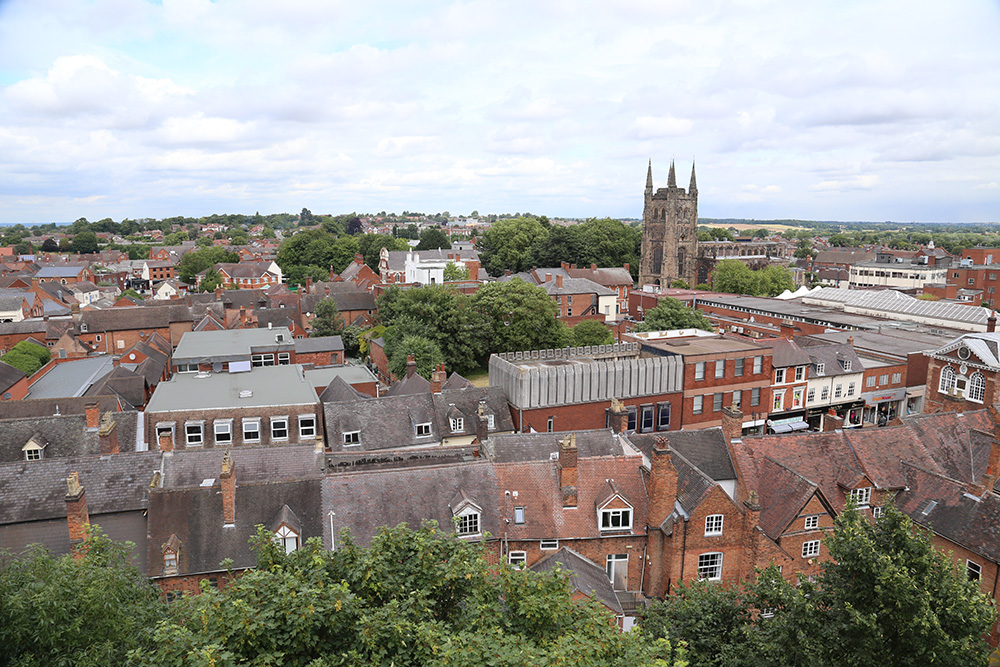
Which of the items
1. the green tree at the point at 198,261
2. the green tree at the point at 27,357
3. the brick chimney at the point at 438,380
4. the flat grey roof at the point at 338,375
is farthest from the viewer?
the green tree at the point at 198,261

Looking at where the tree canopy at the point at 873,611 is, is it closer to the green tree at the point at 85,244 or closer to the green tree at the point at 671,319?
the green tree at the point at 671,319

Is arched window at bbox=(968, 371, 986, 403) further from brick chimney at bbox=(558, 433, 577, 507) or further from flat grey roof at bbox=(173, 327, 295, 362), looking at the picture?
flat grey roof at bbox=(173, 327, 295, 362)

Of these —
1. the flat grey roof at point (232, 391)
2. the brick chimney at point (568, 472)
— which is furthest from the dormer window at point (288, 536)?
the flat grey roof at point (232, 391)

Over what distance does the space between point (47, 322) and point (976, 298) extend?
12819 centimetres

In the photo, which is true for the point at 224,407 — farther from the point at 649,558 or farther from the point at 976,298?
the point at 976,298

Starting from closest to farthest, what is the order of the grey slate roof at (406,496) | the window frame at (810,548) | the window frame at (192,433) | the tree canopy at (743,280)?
the grey slate roof at (406,496)
the window frame at (810,548)
the window frame at (192,433)
the tree canopy at (743,280)

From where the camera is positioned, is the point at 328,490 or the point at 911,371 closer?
the point at 328,490

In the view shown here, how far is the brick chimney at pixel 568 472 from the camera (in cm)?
2517

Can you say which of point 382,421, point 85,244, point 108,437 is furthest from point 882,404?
point 85,244

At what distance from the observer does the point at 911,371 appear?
54312mm

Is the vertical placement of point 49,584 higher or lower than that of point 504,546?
higher

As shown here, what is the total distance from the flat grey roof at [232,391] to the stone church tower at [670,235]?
8214 centimetres

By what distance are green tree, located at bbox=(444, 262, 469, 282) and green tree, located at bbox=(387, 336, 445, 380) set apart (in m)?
45.4

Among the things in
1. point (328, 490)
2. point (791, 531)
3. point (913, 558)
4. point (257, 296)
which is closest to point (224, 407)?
point (328, 490)
